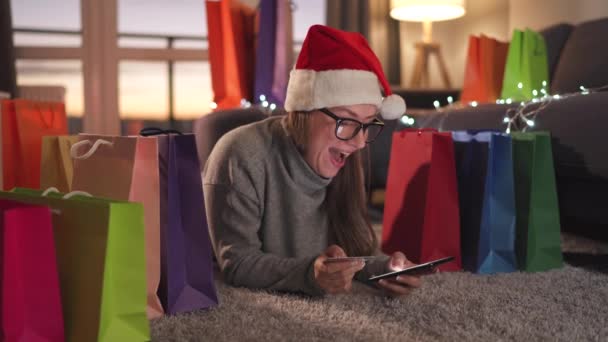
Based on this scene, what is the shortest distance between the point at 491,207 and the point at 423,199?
0.18m

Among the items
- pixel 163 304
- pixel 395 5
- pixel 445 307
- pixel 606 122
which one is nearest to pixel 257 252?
pixel 163 304

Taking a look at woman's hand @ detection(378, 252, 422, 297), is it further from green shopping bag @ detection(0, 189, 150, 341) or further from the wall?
the wall

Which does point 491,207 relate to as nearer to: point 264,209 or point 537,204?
point 537,204

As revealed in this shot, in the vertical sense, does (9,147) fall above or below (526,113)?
below

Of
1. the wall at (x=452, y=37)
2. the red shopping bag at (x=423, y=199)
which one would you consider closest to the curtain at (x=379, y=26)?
the wall at (x=452, y=37)

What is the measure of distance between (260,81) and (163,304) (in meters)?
1.59

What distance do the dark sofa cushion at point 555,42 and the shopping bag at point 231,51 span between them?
140 centimetres

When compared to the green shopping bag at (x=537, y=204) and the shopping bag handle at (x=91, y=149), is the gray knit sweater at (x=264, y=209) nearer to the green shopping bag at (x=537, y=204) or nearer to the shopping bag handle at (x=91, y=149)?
the shopping bag handle at (x=91, y=149)

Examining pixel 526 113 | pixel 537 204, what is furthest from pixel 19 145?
pixel 526 113

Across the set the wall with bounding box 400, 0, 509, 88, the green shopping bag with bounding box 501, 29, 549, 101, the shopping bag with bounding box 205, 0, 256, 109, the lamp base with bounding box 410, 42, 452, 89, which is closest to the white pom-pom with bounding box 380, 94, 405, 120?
the green shopping bag with bounding box 501, 29, 549, 101

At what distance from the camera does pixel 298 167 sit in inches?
53.0

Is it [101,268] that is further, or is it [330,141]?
[330,141]

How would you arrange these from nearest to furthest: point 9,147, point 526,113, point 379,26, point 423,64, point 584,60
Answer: point 9,147, point 526,113, point 584,60, point 423,64, point 379,26

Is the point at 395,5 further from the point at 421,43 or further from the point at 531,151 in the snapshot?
the point at 531,151
